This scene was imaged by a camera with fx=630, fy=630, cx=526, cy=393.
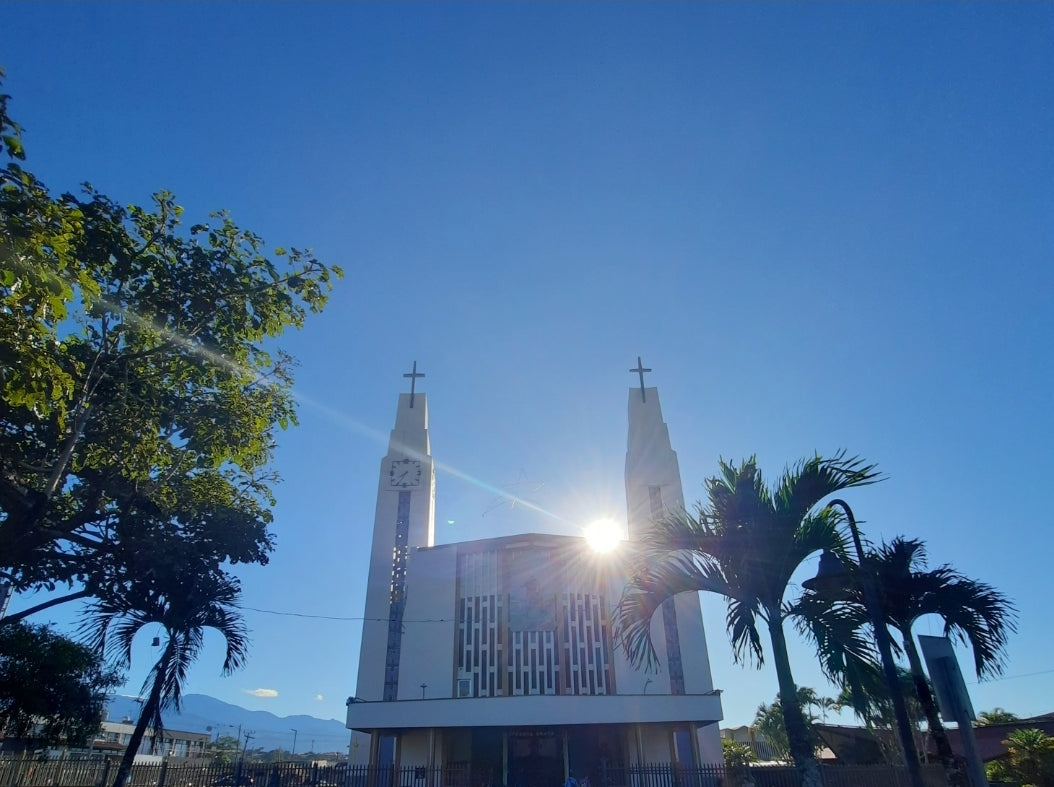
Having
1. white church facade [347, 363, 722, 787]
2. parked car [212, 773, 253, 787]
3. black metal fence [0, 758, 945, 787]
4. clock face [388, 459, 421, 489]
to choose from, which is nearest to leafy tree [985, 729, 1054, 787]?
black metal fence [0, 758, 945, 787]

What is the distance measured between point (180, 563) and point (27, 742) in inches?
393

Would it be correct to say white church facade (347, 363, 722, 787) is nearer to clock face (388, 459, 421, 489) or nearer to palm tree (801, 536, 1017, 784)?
clock face (388, 459, 421, 489)

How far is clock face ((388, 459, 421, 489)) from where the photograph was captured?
3656cm

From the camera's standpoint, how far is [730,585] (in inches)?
305

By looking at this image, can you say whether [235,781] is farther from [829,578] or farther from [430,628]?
[430,628]

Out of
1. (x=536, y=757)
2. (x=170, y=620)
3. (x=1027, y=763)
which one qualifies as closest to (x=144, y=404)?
(x=170, y=620)

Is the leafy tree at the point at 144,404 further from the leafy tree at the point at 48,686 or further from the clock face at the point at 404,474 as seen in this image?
the clock face at the point at 404,474

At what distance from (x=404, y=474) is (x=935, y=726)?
30.7 meters

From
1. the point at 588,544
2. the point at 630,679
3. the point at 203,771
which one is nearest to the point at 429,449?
the point at 588,544

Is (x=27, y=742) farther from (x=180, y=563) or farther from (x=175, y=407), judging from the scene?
(x=175, y=407)

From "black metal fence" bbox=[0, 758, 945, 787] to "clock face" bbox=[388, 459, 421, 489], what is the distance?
18.5 metres

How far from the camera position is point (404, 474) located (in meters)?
36.9

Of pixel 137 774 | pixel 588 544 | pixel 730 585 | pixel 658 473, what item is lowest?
pixel 137 774

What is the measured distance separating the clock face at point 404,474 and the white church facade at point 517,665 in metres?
1.21
